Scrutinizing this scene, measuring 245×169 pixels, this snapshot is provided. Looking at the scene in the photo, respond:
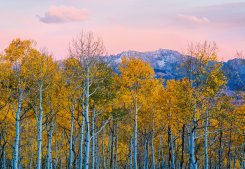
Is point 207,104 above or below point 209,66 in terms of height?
below

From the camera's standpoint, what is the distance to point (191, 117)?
80.1 ft

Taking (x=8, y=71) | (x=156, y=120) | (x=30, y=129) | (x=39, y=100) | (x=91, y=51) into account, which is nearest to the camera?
(x=91, y=51)

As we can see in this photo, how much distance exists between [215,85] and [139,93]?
10.2 metres

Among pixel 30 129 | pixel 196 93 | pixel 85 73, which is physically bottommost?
pixel 30 129

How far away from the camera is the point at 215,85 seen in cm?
2381

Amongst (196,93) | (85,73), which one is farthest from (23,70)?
(196,93)

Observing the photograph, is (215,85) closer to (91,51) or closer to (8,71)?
(91,51)

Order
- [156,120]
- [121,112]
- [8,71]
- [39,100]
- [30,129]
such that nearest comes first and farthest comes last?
[8,71] → [39,100] → [121,112] → [156,120] → [30,129]

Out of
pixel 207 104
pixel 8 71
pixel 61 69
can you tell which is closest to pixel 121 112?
pixel 61 69

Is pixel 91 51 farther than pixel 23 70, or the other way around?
pixel 23 70

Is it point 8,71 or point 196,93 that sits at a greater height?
point 8,71

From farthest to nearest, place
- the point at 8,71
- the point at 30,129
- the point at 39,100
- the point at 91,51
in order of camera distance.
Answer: the point at 30,129 → the point at 39,100 → the point at 8,71 → the point at 91,51

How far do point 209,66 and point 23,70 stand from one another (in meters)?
14.5

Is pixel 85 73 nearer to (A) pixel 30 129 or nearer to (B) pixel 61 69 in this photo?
(B) pixel 61 69
